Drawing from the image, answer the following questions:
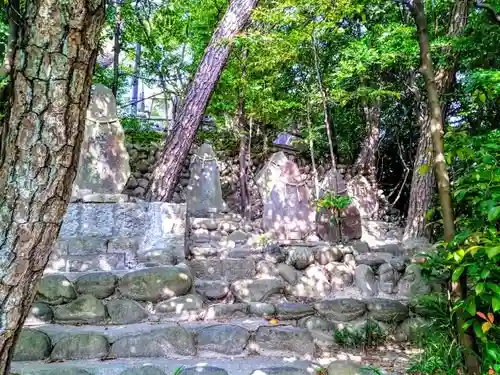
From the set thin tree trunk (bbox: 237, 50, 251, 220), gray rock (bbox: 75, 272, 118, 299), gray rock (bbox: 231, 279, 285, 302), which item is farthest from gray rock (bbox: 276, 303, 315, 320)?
thin tree trunk (bbox: 237, 50, 251, 220)

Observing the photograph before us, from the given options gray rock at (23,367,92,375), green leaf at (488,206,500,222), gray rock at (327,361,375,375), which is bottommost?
gray rock at (327,361,375,375)

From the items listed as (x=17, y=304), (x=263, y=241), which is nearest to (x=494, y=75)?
(x=263, y=241)

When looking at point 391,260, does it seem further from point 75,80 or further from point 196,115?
point 75,80

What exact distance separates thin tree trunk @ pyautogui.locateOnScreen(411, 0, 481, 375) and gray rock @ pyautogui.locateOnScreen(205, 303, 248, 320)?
1556 millimetres

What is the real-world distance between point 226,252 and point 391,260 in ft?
5.13

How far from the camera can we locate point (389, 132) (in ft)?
22.9

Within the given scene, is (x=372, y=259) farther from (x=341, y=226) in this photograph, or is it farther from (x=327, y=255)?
(x=341, y=226)

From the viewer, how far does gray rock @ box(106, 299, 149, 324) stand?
2.88 metres

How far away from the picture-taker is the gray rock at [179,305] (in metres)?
2.99

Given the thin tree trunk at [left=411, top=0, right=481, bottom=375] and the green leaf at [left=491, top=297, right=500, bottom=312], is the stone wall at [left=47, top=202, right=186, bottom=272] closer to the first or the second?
the thin tree trunk at [left=411, top=0, right=481, bottom=375]

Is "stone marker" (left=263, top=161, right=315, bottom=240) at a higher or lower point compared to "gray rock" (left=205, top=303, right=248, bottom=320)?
higher

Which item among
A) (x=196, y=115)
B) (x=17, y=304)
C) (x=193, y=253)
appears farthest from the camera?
(x=196, y=115)

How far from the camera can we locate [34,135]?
1.13 m

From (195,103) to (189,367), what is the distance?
9.55 ft
